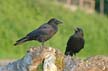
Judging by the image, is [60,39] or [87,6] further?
[87,6]

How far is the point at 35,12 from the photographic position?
4009cm

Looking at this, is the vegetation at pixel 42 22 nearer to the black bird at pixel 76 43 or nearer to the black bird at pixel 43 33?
the black bird at pixel 76 43

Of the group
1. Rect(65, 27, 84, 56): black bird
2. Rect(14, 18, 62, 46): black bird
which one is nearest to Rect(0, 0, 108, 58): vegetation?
Rect(65, 27, 84, 56): black bird

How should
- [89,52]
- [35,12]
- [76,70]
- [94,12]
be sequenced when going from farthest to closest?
[94,12] → [35,12] → [89,52] → [76,70]

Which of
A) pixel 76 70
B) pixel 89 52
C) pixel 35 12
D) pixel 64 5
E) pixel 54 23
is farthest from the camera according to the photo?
pixel 64 5

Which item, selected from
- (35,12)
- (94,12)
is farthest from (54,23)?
(94,12)

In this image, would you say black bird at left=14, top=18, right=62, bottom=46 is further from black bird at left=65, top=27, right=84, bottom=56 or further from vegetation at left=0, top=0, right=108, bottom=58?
vegetation at left=0, top=0, right=108, bottom=58

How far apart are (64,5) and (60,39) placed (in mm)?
8214

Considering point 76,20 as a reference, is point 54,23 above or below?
above

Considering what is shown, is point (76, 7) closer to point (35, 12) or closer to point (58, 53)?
point (35, 12)

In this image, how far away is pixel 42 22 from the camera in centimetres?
3844

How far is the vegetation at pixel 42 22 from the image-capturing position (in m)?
32.9

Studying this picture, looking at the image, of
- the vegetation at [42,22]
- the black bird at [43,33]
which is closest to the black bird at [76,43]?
the black bird at [43,33]

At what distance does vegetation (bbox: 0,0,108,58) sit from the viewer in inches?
1297
